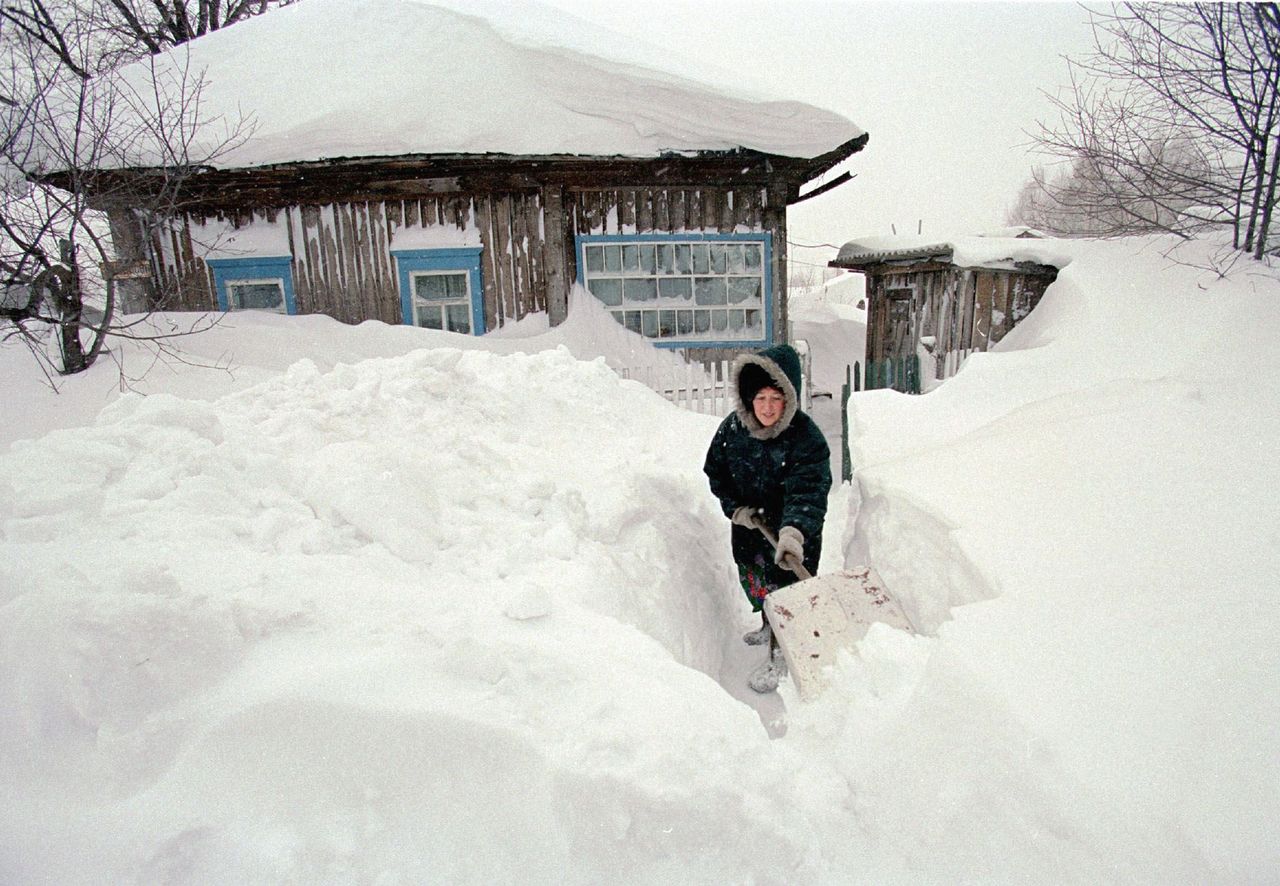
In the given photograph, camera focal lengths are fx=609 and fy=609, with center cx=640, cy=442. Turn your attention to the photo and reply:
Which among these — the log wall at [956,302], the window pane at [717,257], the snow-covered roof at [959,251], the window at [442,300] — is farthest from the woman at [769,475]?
A: the log wall at [956,302]

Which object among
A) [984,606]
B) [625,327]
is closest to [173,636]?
[984,606]

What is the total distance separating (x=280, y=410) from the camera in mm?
3225

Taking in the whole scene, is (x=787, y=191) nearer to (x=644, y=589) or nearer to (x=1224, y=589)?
(x=644, y=589)

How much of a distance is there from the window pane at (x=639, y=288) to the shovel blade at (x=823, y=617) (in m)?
6.68

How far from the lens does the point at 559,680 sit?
173 centimetres

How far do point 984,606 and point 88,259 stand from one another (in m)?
8.26

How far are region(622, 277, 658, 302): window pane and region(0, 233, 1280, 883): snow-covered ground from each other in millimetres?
6003

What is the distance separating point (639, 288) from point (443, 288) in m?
2.78

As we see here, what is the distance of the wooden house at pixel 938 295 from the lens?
904cm

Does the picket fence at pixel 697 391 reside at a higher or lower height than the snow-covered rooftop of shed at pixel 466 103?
lower

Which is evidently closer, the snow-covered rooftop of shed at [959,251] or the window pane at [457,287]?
the window pane at [457,287]

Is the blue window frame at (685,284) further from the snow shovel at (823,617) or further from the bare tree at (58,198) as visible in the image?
the snow shovel at (823,617)

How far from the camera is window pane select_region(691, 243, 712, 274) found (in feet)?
28.8

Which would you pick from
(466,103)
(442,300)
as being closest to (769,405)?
(442,300)
